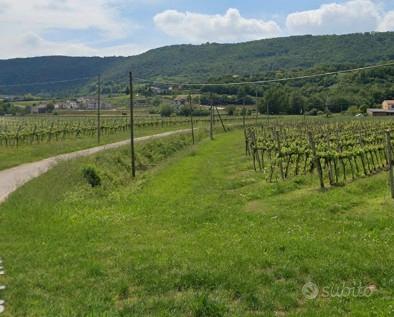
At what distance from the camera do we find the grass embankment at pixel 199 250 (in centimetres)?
876

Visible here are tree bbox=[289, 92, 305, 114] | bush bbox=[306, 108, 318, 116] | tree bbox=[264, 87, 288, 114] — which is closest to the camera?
bush bbox=[306, 108, 318, 116]

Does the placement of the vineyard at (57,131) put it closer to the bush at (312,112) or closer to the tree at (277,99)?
the tree at (277,99)

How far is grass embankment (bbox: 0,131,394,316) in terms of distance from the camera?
28.7 ft

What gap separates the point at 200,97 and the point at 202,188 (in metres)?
96.6

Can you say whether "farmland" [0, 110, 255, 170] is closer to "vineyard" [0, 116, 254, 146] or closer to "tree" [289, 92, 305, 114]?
"vineyard" [0, 116, 254, 146]

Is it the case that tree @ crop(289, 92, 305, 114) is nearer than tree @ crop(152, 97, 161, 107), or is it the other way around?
tree @ crop(289, 92, 305, 114)

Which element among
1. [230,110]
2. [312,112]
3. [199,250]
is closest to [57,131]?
[230,110]

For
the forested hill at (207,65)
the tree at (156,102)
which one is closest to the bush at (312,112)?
the tree at (156,102)

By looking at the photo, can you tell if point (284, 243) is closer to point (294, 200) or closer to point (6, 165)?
point (294, 200)

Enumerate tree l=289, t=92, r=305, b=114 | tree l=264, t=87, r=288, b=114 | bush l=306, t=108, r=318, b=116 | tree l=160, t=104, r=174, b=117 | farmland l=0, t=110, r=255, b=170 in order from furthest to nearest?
tree l=160, t=104, r=174, b=117 < tree l=264, t=87, r=288, b=114 < tree l=289, t=92, r=305, b=114 < bush l=306, t=108, r=318, b=116 < farmland l=0, t=110, r=255, b=170

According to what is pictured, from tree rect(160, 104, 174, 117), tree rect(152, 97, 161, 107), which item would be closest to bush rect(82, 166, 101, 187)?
tree rect(160, 104, 174, 117)

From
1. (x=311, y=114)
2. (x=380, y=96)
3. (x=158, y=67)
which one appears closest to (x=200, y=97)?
(x=311, y=114)

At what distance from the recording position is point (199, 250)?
11875 mm

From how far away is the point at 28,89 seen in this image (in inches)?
7136
